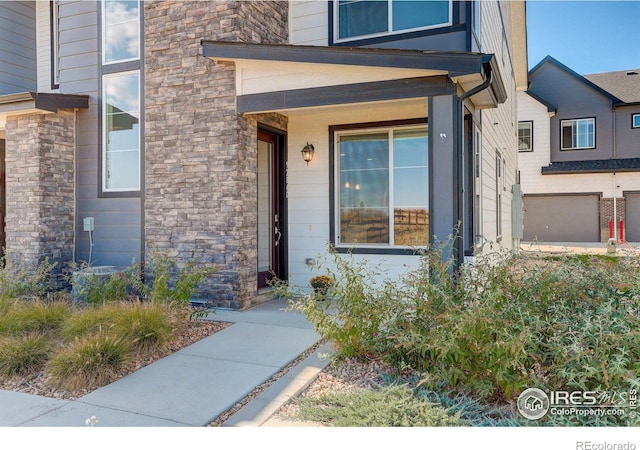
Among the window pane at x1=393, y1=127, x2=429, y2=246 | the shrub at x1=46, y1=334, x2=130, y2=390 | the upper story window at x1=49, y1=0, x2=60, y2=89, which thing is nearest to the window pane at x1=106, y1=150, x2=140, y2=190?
the upper story window at x1=49, y1=0, x2=60, y2=89

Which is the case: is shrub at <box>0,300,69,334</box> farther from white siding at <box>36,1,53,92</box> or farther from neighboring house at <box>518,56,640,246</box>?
neighboring house at <box>518,56,640,246</box>

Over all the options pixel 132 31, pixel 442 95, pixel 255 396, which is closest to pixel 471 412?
pixel 255 396

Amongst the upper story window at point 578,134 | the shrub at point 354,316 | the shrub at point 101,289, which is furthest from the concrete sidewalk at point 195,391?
the upper story window at point 578,134

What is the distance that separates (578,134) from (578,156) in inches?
41.5

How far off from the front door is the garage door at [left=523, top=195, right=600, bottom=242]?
1559 centimetres

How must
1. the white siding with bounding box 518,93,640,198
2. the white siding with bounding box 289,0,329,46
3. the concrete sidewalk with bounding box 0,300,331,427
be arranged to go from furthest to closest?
the white siding with bounding box 518,93,640,198, the white siding with bounding box 289,0,329,46, the concrete sidewalk with bounding box 0,300,331,427

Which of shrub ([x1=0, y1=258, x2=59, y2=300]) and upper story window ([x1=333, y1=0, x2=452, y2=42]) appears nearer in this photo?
shrub ([x1=0, y1=258, x2=59, y2=300])

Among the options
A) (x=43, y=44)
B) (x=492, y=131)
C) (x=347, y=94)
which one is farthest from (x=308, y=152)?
(x=43, y=44)

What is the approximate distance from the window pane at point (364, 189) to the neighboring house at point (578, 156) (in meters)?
14.9

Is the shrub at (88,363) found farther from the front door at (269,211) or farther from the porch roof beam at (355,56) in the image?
the porch roof beam at (355,56)

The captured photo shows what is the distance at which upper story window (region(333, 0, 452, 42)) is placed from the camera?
6230mm

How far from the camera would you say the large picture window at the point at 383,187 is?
666 cm

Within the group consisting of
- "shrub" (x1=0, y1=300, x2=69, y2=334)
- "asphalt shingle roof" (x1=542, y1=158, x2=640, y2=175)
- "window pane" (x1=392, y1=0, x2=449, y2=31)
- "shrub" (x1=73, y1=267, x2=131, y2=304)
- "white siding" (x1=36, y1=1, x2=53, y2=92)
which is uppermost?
"white siding" (x1=36, y1=1, x2=53, y2=92)
